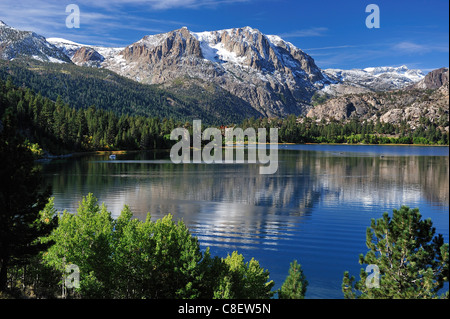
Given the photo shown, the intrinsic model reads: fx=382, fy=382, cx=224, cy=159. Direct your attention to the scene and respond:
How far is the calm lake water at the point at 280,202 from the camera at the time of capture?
132 ft

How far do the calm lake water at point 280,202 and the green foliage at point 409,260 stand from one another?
8415 mm

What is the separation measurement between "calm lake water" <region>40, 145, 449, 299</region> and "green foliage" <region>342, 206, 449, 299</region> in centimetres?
841

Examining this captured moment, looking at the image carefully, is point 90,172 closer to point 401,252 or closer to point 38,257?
point 38,257

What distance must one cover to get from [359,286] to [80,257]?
20550 millimetres

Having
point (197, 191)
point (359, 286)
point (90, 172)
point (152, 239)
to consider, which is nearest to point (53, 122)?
point (90, 172)

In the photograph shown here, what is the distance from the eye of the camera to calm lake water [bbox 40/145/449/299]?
1587 inches

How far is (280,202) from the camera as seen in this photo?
67125mm

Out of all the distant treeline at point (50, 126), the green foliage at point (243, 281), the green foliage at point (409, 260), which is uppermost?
the distant treeline at point (50, 126)

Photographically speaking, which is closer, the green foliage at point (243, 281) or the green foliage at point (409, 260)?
the green foliage at point (409, 260)

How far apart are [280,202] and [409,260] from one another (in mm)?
44777

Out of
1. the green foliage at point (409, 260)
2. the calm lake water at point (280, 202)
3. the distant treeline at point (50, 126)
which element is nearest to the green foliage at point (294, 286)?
the green foliage at point (409, 260)

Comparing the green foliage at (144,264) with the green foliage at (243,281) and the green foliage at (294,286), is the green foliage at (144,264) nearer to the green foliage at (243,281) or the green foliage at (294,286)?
the green foliage at (243,281)
